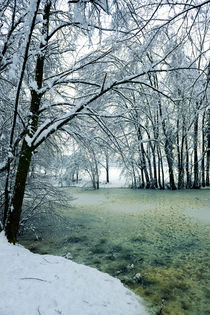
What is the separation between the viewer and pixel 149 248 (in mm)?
4660

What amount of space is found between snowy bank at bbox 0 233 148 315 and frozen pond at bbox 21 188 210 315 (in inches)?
19.7

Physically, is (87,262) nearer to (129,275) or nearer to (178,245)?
(129,275)

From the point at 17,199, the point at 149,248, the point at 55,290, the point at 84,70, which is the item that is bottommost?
the point at 149,248

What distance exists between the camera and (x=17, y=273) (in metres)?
2.52

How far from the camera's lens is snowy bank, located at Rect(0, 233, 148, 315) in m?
2.05

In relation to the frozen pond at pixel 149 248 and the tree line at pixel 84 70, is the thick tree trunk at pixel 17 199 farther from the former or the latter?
the frozen pond at pixel 149 248

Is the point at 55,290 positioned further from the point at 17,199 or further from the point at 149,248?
the point at 149,248

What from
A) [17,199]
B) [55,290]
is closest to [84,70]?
[17,199]

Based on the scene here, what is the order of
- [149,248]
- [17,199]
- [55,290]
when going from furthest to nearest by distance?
1. [149,248]
2. [17,199]
3. [55,290]

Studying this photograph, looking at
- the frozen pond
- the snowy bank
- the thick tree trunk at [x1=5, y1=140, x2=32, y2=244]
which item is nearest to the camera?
the snowy bank

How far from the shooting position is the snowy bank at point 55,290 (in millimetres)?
2055

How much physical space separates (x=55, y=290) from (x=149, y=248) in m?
2.80

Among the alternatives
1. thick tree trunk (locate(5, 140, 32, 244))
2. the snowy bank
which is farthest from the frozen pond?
thick tree trunk (locate(5, 140, 32, 244))

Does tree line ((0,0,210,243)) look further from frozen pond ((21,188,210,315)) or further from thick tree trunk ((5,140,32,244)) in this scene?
frozen pond ((21,188,210,315))
